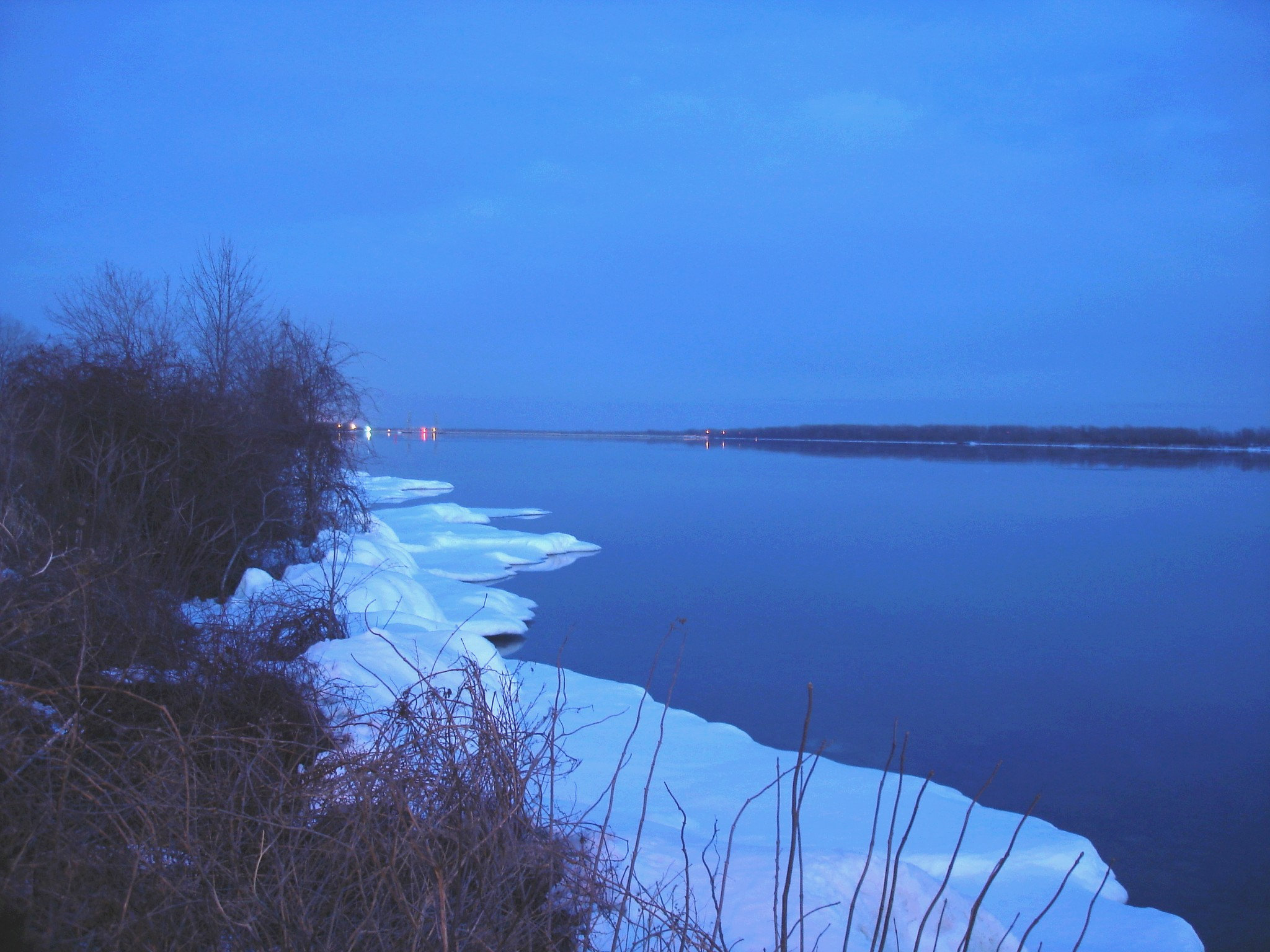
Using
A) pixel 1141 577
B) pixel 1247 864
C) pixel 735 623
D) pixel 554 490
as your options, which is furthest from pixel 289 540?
pixel 554 490

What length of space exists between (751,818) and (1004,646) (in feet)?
28.3

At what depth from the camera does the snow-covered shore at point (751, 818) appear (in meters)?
4.85

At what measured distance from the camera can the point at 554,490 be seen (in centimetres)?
4416

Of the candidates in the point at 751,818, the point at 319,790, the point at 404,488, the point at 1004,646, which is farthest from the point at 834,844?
the point at 404,488

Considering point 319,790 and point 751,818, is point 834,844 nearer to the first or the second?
point 751,818

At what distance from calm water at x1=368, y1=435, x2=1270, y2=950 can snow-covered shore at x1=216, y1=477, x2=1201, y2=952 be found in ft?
2.49

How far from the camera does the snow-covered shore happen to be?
15.9 ft

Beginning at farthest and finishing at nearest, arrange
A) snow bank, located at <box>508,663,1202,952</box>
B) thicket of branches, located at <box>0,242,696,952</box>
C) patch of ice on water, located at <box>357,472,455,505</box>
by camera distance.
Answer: patch of ice on water, located at <box>357,472,455,505</box> < snow bank, located at <box>508,663,1202,952</box> < thicket of branches, located at <box>0,242,696,952</box>

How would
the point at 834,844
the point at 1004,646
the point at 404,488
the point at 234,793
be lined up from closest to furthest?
the point at 234,793
the point at 834,844
the point at 1004,646
the point at 404,488

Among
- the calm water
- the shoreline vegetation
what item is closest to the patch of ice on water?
the calm water

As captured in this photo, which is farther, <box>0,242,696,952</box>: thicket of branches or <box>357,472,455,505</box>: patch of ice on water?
<box>357,472,455,505</box>: patch of ice on water

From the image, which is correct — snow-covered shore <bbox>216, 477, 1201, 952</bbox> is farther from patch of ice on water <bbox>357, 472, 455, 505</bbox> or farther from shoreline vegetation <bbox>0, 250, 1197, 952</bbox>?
patch of ice on water <bbox>357, 472, 455, 505</bbox>

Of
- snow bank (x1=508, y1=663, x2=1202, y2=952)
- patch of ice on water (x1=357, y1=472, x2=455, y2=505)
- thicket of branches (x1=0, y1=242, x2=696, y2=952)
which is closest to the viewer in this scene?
thicket of branches (x1=0, y1=242, x2=696, y2=952)

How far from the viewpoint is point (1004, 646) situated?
1366cm
